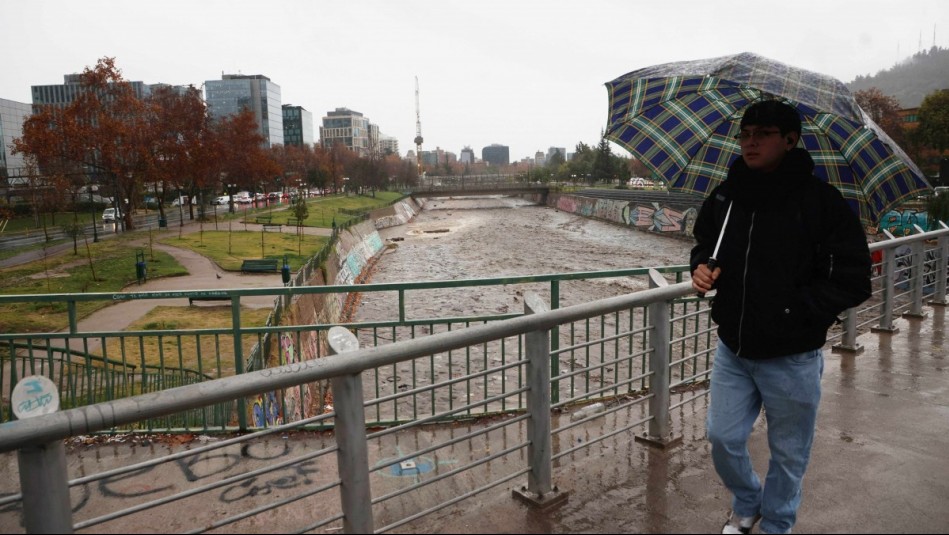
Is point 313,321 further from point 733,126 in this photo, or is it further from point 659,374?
point 733,126

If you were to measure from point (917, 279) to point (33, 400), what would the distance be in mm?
8923

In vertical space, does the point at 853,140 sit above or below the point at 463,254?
above

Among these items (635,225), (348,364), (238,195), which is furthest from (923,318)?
(238,195)

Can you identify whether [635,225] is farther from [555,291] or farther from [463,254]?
[555,291]

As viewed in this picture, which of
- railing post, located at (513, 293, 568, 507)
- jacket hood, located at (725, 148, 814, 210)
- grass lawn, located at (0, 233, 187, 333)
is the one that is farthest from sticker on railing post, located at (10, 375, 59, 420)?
grass lawn, located at (0, 233, 187, 333)

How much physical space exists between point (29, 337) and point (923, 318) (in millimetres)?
9480

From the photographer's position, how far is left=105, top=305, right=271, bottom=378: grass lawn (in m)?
12.7

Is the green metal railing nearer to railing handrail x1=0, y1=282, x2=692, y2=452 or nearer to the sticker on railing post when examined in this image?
railing handrail x1=0, y1=282, x2=692, y2=452

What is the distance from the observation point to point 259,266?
2556cm

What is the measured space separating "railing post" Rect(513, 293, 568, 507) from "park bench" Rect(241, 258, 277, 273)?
920 inches

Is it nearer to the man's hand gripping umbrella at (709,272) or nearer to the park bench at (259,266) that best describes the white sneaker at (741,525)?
the man's hand gripping umbrella at (709,272)

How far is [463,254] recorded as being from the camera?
45.3 metres

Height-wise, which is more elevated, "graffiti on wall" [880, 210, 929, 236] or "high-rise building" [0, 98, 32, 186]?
"high-rise building" [0, 98, 32, 186]

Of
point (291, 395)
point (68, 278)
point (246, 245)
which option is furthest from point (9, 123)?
point (291, 395)
